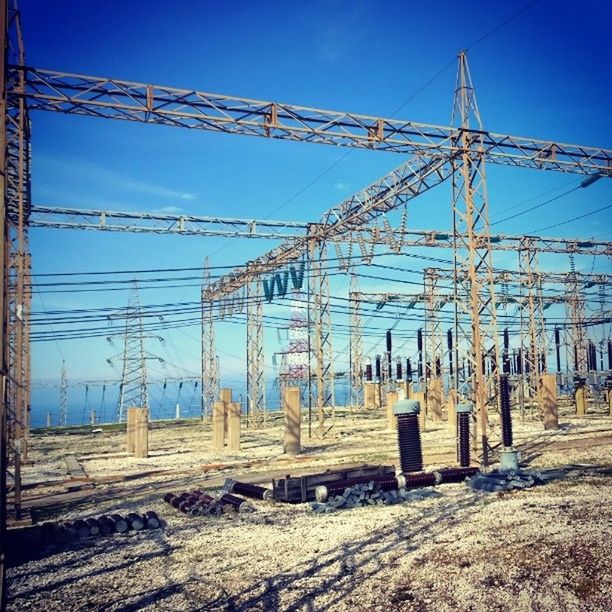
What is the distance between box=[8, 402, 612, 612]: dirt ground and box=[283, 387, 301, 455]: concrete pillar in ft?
14.4

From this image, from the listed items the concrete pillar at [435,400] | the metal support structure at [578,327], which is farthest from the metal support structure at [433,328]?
the metal support structure at [578,327]

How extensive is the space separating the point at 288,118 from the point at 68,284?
8660 millimetres

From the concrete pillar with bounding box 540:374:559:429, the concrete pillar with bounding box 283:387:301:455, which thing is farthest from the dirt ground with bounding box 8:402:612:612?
the concrete pillar with bounding box 540:374:559:429

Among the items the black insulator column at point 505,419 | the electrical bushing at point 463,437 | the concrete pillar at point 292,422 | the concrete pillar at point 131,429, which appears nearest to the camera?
the electrical bushing at point 463,437

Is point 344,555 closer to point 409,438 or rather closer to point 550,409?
point 409,438

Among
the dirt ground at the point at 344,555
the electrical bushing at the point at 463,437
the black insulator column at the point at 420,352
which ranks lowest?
the dirt ground at the point at 344,555

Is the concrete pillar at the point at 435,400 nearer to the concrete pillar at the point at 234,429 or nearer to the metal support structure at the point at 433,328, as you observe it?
the metal support structure at the point at 433,328

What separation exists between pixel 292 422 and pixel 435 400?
45.9 ft

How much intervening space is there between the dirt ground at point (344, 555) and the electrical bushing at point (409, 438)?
3.02 feet

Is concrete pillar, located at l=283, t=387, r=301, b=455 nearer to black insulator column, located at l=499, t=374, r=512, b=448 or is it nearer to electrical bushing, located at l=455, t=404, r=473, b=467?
electrical bushing, located at l=455, t=404, r=473, b=467

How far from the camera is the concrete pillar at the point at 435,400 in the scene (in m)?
28.6

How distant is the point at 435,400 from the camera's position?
28.9 m

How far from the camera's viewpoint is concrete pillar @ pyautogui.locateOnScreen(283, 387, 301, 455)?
672 inches

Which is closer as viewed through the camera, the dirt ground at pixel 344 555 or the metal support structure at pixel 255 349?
the dirt ground at pixel 344 555
